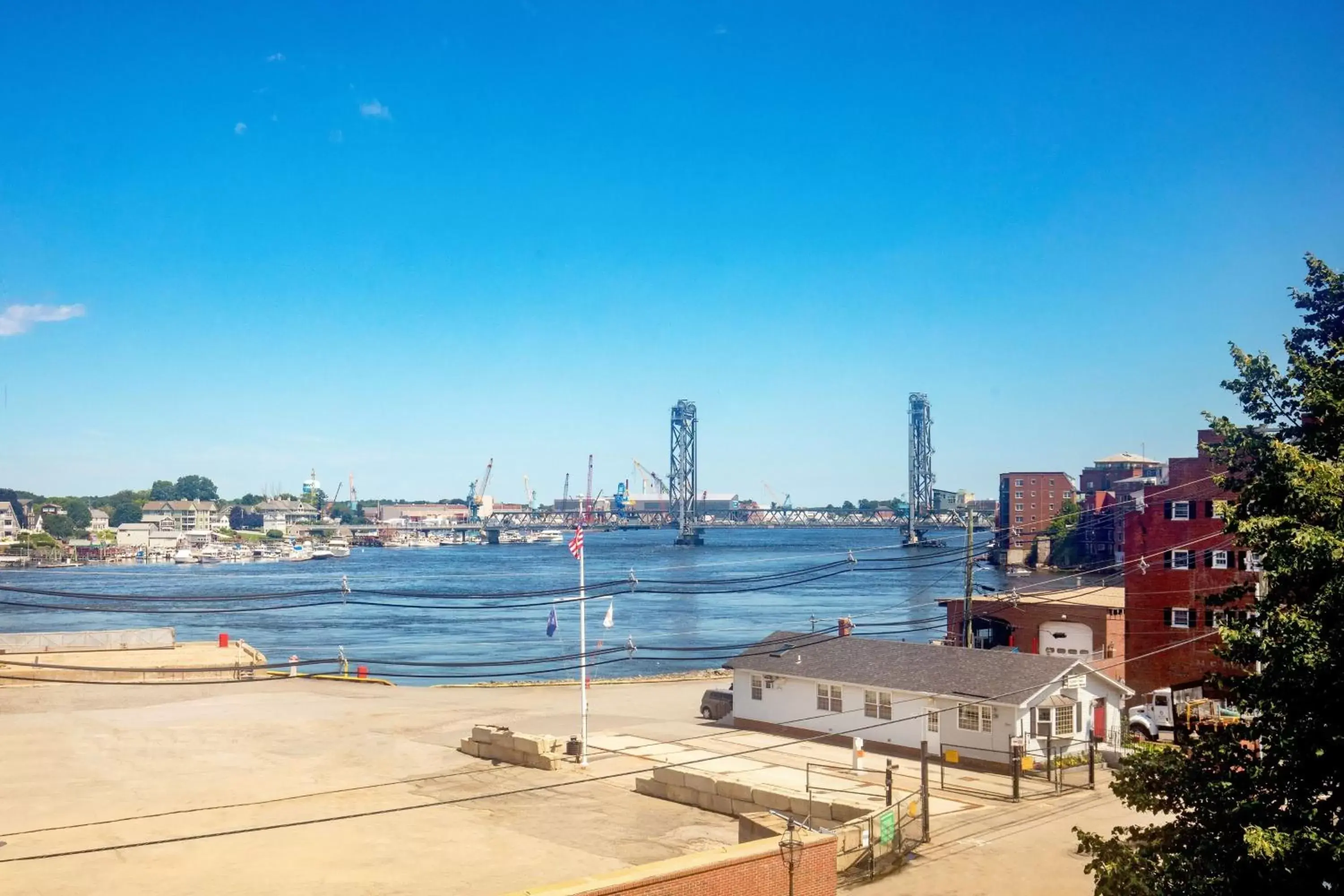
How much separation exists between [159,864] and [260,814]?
3.77 m

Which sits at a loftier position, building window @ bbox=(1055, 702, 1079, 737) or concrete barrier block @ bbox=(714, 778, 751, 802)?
building window @ bbox=(1055, 702, 1079, 737)

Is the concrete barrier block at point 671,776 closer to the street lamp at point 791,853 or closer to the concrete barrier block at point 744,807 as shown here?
the concrete barrier block at point 744,807

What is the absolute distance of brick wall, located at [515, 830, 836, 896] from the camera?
47.5 ft

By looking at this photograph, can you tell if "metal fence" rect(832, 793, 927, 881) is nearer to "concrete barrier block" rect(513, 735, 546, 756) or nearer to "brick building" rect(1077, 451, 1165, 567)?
"concrete barrier block" rect(513, 735, 546, 756)

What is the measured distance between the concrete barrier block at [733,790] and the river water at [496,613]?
864 cm

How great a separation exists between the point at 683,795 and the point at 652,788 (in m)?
1.21

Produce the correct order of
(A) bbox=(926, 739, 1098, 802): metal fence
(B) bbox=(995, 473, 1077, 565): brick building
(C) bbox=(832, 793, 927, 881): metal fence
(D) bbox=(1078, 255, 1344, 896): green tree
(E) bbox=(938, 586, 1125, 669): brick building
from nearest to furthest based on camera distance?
(D) bbox=(1078, 255, 1344, 896): green tree < (C) bbox=(832, 793, 927, 881): metal fence < (A) bbox=(926, 739, 1098, 802): metal fence < (E) bbox=(938, 586, 1125, 669): brick building < (B) bbox=(995, 473, 1077, 565): brick building

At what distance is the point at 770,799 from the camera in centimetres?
2567

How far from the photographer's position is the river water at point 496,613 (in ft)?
245

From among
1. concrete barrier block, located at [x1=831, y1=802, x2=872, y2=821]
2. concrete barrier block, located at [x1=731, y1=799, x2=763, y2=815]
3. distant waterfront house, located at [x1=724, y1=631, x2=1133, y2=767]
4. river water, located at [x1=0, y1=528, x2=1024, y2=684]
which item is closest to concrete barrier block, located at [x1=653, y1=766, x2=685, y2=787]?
concrete barrier block, located at [x1=731, y1=799, x2=763, y2=815]

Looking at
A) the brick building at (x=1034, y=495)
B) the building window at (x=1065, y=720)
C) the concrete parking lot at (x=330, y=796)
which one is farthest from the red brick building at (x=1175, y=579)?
the brick building at (x=1034, y=495)

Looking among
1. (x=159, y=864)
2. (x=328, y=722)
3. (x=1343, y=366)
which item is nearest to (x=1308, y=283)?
(x=1343, y=366)

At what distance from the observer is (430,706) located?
43.9 m

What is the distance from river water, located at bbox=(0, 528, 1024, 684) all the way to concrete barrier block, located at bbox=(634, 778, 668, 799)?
651cm
